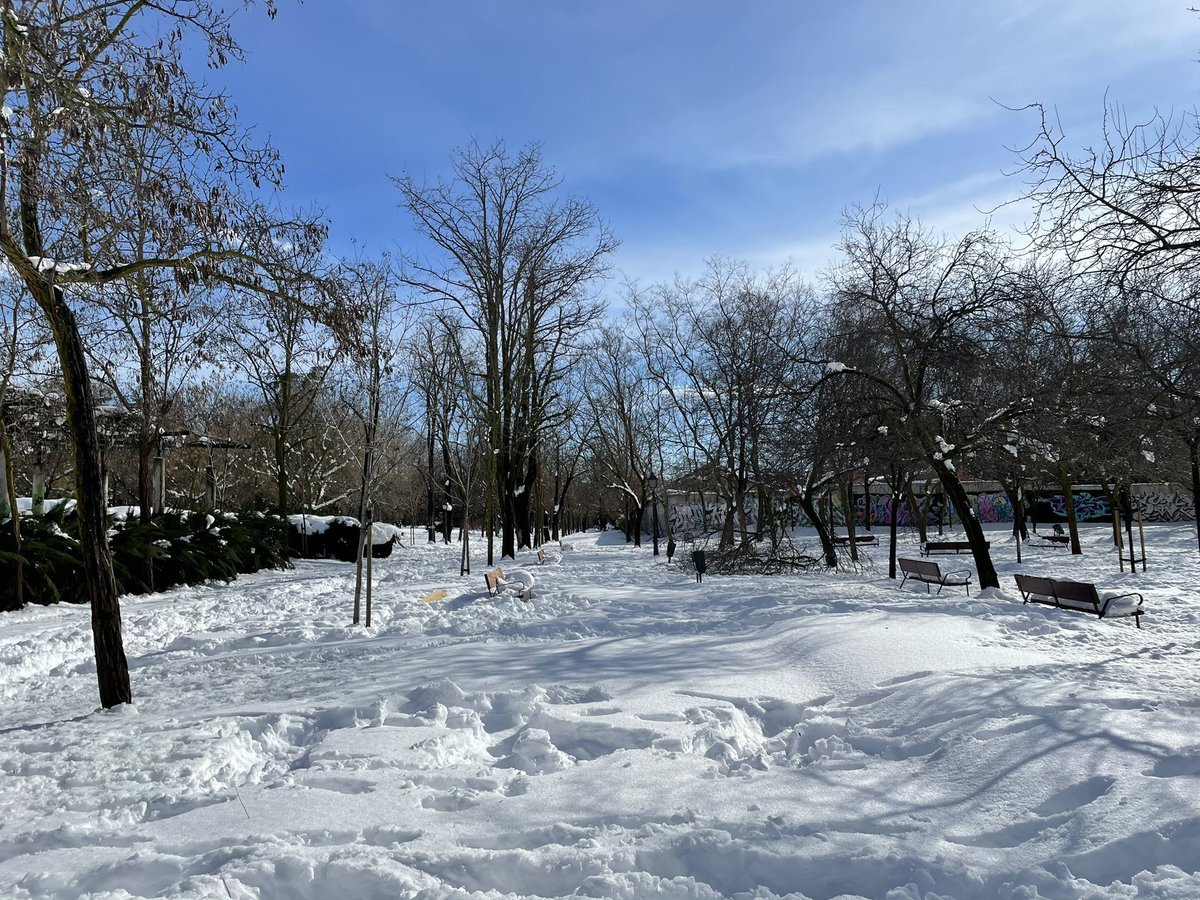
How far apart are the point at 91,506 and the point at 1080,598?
12258 mm

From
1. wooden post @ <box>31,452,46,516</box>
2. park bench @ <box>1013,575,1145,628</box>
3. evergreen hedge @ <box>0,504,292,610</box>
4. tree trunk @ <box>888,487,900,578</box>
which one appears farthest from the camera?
tree trunk @ <box>888,487,900,578</box>

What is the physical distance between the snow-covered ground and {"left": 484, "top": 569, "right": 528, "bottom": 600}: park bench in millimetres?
3311

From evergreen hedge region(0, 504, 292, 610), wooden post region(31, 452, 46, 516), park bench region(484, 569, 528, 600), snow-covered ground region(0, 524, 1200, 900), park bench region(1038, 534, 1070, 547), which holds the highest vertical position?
wooden post region(31, 452, 46, 516)

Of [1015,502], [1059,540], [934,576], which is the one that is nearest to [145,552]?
[934,576]

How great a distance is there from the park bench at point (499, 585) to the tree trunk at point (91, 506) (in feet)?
21.7

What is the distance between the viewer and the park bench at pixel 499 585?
12672mm

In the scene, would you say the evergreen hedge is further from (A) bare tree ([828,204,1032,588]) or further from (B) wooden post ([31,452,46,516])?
(A) bare tree ([828,204,1032,588])

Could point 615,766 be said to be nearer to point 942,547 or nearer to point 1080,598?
point 1080,598

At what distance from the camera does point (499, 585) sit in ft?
43.4

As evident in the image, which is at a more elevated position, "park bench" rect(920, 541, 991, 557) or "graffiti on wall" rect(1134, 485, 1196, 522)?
"graffiti on wall" rect(1134, 485, 1196, 522)

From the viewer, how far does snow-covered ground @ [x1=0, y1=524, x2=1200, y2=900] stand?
331 centimetres

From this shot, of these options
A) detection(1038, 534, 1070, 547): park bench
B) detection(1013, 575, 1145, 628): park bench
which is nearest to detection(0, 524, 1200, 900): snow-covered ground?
detection(1013, 575, 1145, 628): park bench

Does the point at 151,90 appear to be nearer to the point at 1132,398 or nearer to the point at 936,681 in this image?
the point at 936,681

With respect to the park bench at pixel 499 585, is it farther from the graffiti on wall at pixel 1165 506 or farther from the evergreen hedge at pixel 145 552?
the graffiti on wall at pixel 1165 506
